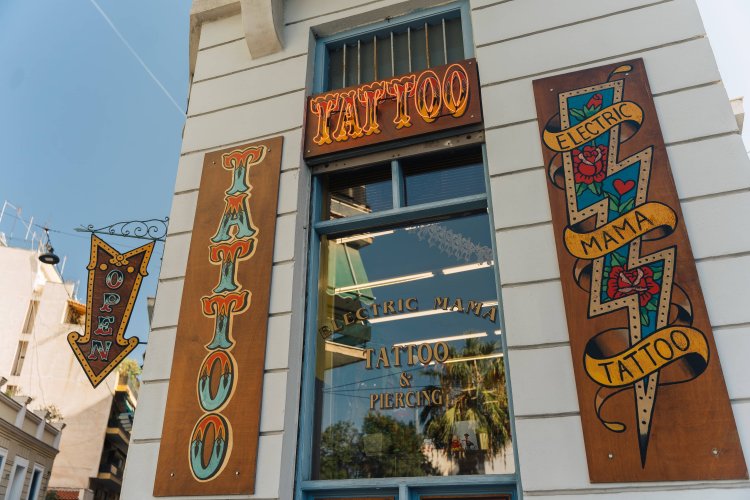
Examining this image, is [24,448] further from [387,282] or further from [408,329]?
[408,329]

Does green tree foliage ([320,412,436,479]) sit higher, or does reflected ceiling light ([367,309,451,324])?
reflected ceiling light ([367,309,451,324])

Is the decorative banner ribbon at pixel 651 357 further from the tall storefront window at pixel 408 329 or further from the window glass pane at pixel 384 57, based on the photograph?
the window glass pane at pixel 384 57

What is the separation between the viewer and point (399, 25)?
22.7ft

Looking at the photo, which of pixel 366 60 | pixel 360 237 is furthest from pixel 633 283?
pixel 366 60

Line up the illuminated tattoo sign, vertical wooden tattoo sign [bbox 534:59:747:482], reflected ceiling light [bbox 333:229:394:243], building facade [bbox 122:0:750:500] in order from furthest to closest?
1. the illuminated tattoo sign
2. reflected ceiling light [bbox 333:229:394:243]
3. building facade [bbox 122:0:750:500]
4. vertical wooden tattoo sign [bbox 534:59:747:482]

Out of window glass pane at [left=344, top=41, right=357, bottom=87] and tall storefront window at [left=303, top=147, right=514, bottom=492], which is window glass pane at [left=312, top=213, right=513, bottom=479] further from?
window glass pane at [left=344, top=41, right=357, bottom=87]

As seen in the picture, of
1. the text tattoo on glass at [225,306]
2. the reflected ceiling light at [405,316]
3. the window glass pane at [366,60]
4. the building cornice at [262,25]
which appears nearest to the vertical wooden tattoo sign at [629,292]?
the reflected ceiling light at [405,316]

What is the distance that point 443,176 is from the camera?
603 centimetres

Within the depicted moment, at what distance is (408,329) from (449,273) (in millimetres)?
685

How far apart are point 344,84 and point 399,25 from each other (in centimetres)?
98

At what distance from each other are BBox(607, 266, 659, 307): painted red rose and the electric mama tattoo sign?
2150 mm

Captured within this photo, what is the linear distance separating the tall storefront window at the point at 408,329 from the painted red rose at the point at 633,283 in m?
1.01

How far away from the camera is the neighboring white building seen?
42.6 m

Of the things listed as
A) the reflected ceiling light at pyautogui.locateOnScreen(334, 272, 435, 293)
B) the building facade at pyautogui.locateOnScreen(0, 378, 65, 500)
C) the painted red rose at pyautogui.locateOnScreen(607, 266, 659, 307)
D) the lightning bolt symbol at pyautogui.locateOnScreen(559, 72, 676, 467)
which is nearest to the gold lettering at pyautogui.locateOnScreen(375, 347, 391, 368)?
the reflected ceiling light at pyautogui.locateOnScreen(334, 272, 435, 293)
